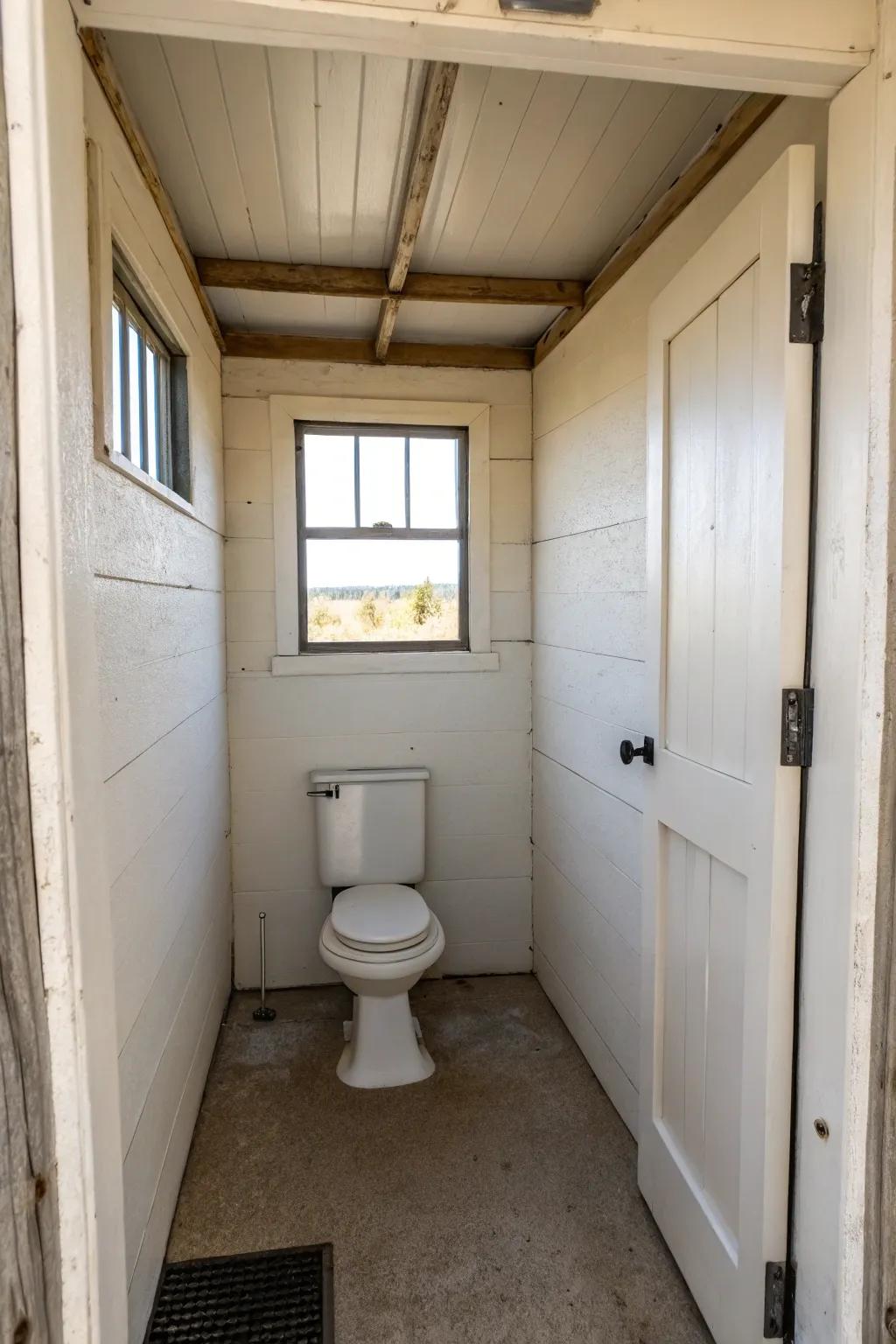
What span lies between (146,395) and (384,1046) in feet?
6.20

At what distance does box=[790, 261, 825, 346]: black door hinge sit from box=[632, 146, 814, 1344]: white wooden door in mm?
16

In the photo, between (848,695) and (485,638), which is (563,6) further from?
(485,638)

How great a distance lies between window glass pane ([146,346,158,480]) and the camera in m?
1.73

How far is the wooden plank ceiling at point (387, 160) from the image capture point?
1.37 m

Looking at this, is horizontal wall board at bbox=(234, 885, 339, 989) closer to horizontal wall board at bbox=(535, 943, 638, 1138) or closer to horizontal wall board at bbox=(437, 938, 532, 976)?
horizontal wall board at bbox=(437, 938, 532, 976)

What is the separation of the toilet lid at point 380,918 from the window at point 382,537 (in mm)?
872

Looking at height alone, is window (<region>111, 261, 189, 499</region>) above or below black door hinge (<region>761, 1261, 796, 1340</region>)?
above

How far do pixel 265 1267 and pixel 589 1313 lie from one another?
2.21ft

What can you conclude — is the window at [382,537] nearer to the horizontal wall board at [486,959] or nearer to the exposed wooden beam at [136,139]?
the exposed wooden beam at [136,139]

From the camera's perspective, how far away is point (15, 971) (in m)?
0.70

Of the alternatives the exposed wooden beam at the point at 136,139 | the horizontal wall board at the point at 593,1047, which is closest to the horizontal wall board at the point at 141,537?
the exposed wooden beam at the point at 136,139

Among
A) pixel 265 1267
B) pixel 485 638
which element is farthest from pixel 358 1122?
pixel 485 638

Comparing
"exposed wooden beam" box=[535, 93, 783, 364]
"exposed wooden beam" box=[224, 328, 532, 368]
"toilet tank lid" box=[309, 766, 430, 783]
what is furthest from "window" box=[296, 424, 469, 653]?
"exposed wooden beam" box=[535, 93, 783, 364]

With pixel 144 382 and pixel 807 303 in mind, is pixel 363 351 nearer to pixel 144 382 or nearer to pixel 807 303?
pixel 144 382
